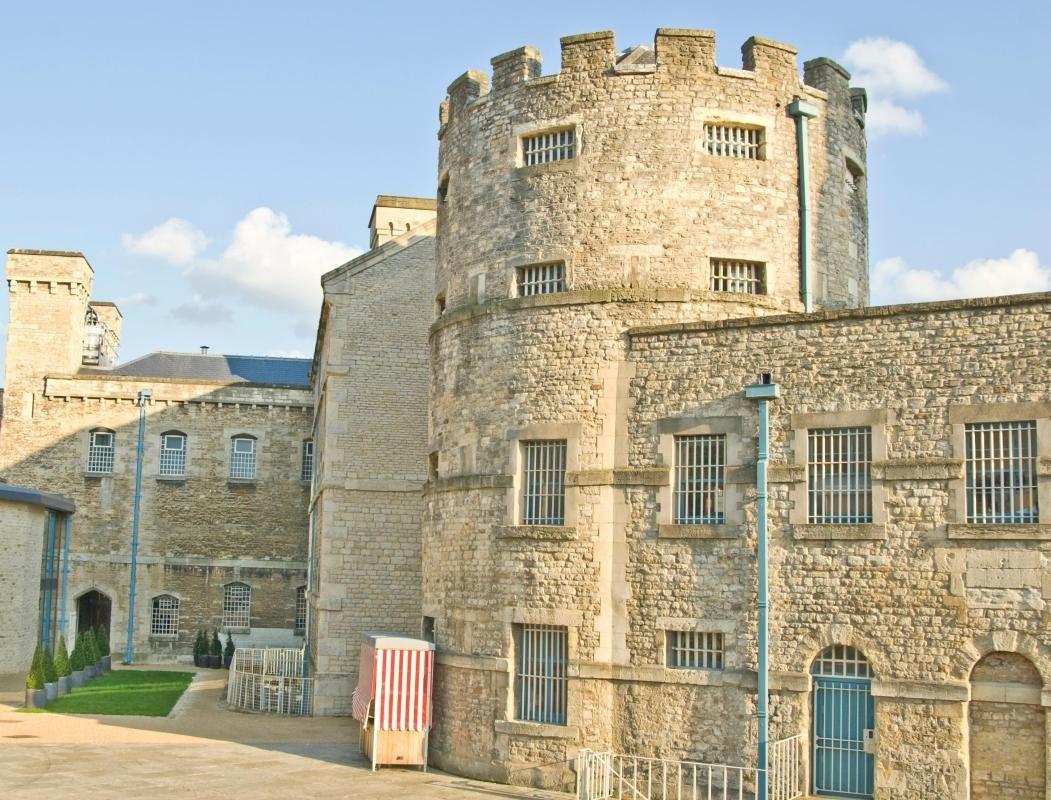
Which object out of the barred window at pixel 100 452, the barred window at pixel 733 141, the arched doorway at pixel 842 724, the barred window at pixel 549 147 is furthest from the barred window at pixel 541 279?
the barred window at pixel 100 452

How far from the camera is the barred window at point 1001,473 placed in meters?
15.5

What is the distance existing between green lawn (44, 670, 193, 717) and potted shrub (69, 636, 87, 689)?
222 millimetres

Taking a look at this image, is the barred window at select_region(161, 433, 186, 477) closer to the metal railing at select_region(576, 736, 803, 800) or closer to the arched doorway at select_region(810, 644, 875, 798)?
the metal railing at select_region(576, 736, 803, 800)

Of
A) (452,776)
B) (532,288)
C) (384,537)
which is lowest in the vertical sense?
(452,776)

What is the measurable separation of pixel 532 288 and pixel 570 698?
6770 mm

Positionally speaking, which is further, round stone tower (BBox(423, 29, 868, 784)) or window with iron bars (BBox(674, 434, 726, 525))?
round stone tower (BBox(423, 29, 868, 784))

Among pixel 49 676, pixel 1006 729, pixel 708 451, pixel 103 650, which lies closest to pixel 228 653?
pixel 103 650

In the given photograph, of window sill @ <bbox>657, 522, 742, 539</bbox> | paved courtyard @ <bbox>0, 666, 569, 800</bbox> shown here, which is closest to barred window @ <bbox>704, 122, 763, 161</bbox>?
window sill @ <bbox>657, 522, 742, 539</bbox>

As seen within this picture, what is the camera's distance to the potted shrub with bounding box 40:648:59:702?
27984 millimetres

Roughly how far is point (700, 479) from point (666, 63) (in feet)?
22.9

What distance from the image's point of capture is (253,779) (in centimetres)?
1852

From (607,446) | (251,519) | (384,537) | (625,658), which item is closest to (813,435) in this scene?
(607,446)

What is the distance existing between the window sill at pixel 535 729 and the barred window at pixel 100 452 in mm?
28711

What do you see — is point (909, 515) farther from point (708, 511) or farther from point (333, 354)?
point (333, 354)
